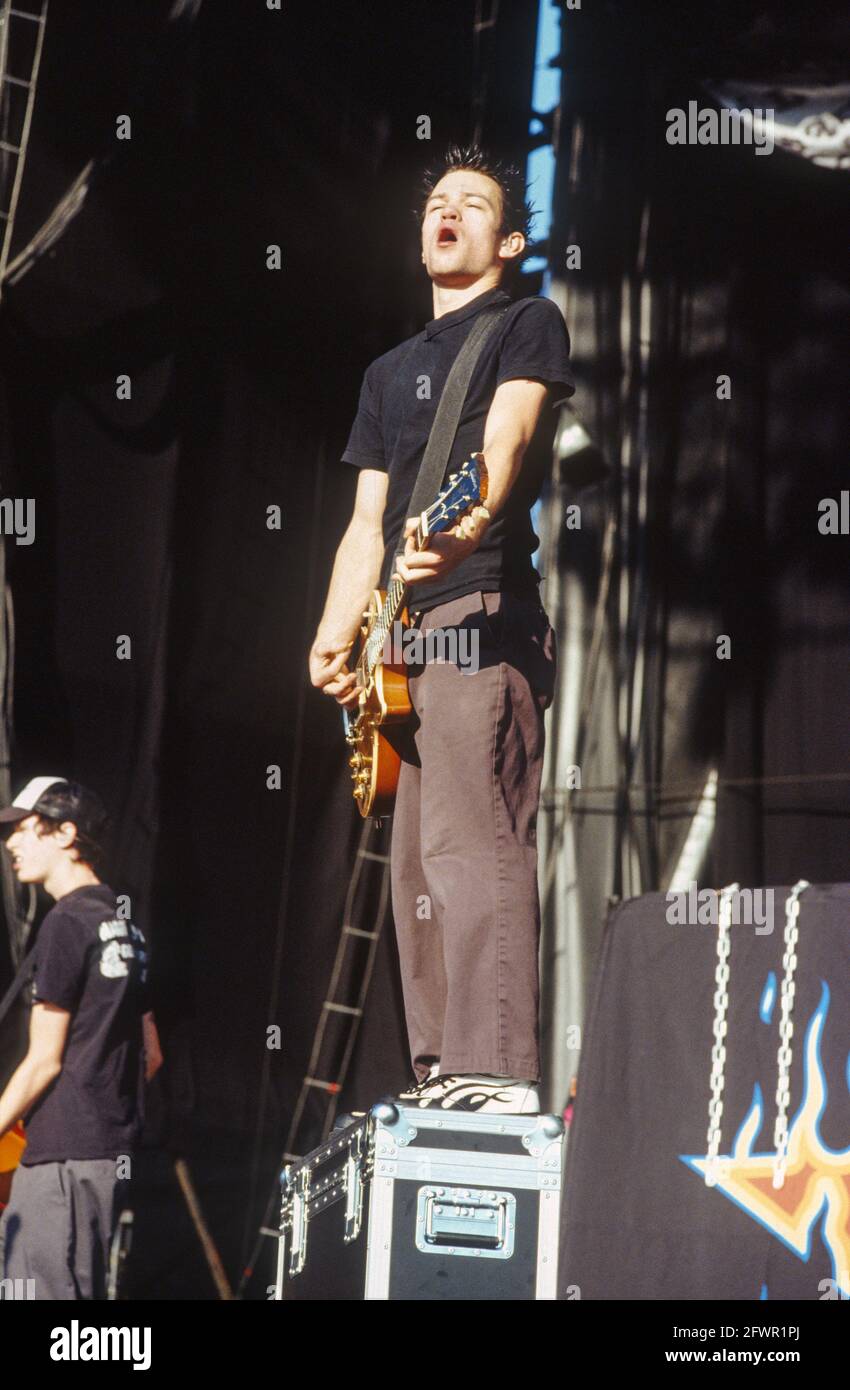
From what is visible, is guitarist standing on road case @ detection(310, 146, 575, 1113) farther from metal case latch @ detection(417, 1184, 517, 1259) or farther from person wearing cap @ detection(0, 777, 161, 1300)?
person wearing cap @ detection(0, 777, 161, 1300)

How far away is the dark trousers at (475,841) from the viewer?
3.07 m

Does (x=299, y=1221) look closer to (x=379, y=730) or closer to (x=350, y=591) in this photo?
(x=379, y=730)

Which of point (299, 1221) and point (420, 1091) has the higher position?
point (420, 1091)

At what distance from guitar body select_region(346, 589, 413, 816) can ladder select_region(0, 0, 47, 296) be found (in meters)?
2.83

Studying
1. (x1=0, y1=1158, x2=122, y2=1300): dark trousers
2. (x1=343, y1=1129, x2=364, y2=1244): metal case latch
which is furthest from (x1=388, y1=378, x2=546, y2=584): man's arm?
(x1=0, y1=1158, x2=122, y2=1300): dark trousers

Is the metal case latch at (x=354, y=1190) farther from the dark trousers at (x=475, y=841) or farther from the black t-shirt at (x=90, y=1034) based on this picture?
the black t-shirt at (x=90, y=1034)

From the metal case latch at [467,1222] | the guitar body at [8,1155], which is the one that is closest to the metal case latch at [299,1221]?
the metal case latch at [467,1222]

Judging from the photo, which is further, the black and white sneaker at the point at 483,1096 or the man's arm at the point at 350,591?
the man's arm at the point at 350,591

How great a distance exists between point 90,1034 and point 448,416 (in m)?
2.21

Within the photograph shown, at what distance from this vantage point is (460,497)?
310cm

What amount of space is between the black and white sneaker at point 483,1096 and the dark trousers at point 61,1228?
75.0 inches

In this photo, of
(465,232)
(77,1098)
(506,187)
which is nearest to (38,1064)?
(77,1098)

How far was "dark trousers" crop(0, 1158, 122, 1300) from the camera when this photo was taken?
4559mm
